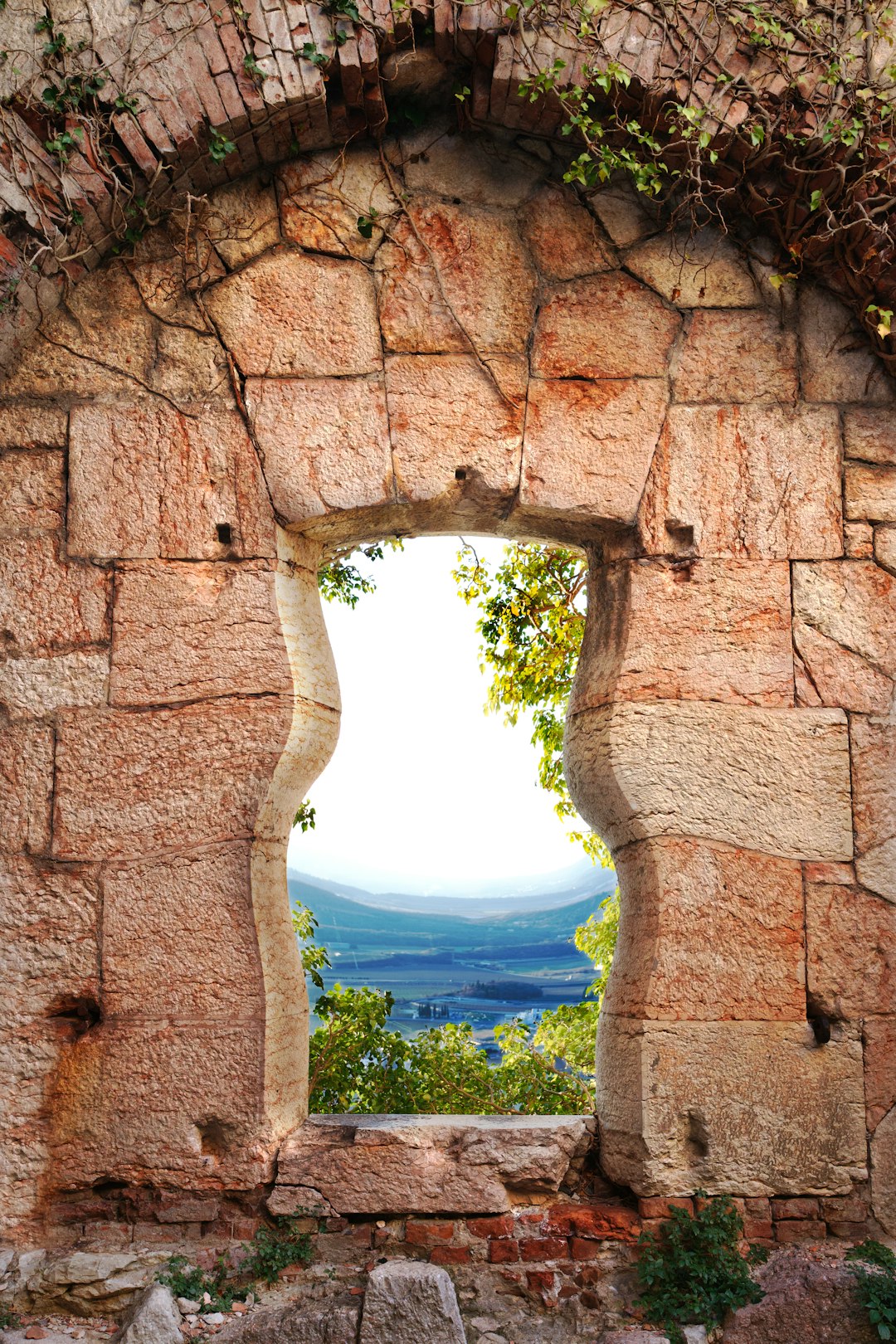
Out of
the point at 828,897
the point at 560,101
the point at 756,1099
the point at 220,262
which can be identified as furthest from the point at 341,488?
the point at 756,1099

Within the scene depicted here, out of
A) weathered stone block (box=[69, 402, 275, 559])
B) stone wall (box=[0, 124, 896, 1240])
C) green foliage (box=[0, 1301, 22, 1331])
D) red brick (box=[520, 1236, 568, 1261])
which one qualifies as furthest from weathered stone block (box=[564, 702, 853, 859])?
green foliage (box=[0, 1301, 22, 1331])

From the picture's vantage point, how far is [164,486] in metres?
3.23

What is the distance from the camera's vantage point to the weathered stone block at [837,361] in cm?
340

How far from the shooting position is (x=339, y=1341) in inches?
107

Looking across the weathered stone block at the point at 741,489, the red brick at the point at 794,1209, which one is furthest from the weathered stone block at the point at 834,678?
the red brick at the point at 794,1209

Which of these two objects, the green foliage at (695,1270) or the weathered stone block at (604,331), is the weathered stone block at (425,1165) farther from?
the weathered stone block at (604,331)

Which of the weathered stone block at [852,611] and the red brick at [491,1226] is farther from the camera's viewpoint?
the weathered stone block at [852,611]

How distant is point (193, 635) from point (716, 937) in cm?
183

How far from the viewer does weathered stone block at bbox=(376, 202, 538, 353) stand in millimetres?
3334

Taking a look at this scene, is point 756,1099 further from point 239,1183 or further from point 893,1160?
point 239,1183

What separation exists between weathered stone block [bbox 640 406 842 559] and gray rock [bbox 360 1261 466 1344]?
2.23 metres

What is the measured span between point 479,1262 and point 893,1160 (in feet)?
4.11

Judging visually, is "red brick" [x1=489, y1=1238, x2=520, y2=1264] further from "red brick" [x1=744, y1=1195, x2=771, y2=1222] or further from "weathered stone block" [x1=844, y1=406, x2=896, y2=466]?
"weathered stone block" [x1=844, y1=406, x2=896, y2=466]

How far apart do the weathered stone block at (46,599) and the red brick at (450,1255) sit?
6.75ft
